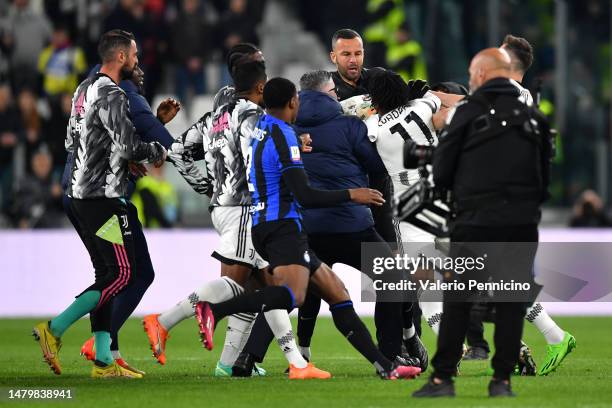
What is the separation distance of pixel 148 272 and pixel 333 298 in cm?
178

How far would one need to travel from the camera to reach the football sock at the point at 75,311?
1015 centimetres

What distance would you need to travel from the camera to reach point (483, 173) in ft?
26.9

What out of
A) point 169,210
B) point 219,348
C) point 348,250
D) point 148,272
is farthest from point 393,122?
point 169,210

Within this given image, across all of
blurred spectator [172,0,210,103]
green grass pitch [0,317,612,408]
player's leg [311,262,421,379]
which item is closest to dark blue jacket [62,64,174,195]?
green grass pitch [0,317,612,408]

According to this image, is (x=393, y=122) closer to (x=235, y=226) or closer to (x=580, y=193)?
(x=235, y=226)

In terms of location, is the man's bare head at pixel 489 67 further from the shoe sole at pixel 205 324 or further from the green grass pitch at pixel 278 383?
the shoe sole at pixel 205 324

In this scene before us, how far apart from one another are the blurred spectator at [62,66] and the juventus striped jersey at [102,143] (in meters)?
8.94

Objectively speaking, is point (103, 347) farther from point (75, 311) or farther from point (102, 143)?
point (102, 143)

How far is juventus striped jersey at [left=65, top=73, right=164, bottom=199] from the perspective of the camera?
Result: 10211 mm

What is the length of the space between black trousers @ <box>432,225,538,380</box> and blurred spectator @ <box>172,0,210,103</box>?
11.4 metres

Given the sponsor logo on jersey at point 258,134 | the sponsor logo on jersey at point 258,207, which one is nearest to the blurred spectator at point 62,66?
the sponsor logo on jersey at point 258,134

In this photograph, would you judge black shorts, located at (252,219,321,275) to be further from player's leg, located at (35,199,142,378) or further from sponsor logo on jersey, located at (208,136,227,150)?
player's leg, located at (35,199,142,378)

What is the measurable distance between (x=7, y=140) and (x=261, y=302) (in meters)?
10.3

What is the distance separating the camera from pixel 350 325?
375 inches
